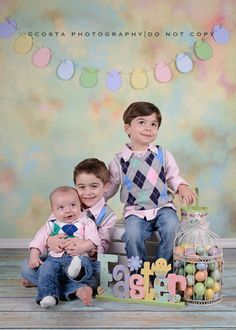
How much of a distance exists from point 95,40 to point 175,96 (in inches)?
24.5

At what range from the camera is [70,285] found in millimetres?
2514

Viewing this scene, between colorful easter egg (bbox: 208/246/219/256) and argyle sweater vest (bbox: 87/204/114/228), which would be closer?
colorful easter egg (bbox: 208/246/219/256)

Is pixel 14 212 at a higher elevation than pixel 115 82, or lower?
lower

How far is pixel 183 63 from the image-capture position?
3.62m

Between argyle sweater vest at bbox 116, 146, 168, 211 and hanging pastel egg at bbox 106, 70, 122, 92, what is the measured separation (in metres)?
0.95

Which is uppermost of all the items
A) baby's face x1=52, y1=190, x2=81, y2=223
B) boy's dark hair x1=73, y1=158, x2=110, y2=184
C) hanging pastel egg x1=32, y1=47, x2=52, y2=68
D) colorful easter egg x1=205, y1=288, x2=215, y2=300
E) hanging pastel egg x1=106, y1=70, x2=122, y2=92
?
hanging pastel egg x1=32, y1=47, x2=52, y2=68

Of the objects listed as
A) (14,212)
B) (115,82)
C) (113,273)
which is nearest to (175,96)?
(115,82)

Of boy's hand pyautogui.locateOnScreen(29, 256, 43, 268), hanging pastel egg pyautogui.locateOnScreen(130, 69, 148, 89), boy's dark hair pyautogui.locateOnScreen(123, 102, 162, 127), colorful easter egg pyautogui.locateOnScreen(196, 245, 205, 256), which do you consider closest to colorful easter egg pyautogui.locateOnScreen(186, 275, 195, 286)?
colorful easter egg pyautogui.locateOnScreen(196, 245, 205, 256)

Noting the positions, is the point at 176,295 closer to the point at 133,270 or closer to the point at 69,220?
the point at 133,270

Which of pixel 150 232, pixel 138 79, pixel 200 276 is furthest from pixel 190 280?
pixel 138 79

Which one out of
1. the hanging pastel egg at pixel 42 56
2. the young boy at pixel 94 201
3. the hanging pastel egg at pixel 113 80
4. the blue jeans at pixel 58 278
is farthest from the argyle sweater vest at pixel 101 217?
the hanging pastel egg at pixel 42 56

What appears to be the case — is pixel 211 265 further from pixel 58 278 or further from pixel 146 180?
pixel 58 278

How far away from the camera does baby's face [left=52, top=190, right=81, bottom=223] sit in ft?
8.47

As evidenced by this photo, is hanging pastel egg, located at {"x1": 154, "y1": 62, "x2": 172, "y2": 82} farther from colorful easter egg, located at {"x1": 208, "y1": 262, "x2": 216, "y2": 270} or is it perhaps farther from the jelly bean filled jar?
colorful easter egg, located at {"x1": 208, "y1": 262, "x2": 216, "y2": 270}
